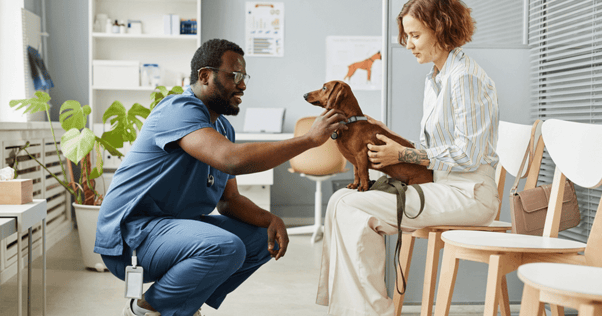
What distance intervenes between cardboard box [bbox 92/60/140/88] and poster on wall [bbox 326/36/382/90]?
1675mm

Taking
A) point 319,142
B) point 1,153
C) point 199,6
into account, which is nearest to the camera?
point 319,142

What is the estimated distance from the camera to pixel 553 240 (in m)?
1.43

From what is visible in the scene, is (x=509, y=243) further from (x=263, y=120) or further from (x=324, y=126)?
(x=263, y=120)

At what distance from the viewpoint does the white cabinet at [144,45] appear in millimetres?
4254

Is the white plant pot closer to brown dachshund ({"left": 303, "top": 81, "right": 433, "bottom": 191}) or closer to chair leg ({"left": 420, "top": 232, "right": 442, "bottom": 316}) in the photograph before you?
brown dachshund ({"left": 303, "top": 81, "right": 433, "bottom": 191})

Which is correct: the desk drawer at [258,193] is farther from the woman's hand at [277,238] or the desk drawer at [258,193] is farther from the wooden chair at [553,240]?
the wooden chair at [553,240]

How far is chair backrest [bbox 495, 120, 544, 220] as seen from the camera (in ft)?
6.09

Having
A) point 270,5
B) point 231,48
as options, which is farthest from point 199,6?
point 231,48

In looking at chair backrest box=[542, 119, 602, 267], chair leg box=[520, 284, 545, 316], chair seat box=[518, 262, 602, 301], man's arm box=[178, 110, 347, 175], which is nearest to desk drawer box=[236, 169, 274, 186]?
man's arm box=[178, 110, 347, 175]

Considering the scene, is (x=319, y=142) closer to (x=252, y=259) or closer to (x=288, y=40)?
(x=252, y=259)

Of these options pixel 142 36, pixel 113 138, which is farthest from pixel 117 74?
pixel 113 138

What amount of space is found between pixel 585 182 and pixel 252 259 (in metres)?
1.06

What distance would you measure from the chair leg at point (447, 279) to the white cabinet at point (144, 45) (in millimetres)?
3222

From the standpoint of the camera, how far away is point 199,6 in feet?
13.4
